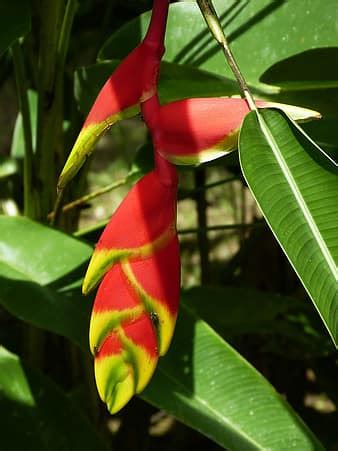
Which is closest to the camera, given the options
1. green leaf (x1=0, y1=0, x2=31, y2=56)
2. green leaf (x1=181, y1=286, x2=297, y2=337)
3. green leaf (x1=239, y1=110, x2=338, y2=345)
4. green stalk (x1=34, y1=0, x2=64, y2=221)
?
green leaf (x1=239, y1=110, x2=338, y2=345)

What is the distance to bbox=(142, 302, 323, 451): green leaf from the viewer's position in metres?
0.73

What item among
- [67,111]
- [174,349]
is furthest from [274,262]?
[174,349]

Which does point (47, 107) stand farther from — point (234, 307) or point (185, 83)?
point (234, 307)

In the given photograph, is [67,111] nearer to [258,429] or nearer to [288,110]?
[258,429]

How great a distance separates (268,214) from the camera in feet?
1.55

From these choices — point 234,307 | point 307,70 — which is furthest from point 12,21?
point 234,307

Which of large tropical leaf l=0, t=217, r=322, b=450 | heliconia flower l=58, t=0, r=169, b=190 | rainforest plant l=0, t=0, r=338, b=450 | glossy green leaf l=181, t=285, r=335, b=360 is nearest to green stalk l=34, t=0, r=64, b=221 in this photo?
rainforest plant l=0, t=0, r=338, b=450

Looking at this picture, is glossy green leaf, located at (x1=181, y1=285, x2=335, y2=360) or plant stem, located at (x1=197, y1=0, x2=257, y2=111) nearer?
plant stem, located at (x1=197, y1=0, x2=257, y2=111)

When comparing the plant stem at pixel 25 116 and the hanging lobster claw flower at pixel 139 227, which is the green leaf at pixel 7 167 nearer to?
the plant stem at pixel 25 116

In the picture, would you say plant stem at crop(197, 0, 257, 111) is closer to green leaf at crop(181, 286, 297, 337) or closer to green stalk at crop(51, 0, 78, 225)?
green stalk at crop(51, 0, 78, 225)

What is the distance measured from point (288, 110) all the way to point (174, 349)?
352 millimetres

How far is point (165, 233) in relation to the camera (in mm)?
490

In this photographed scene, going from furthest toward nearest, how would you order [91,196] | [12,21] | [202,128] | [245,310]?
[245,310] → [91,196] → [12,21] → [202,128]

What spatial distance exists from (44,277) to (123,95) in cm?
37
